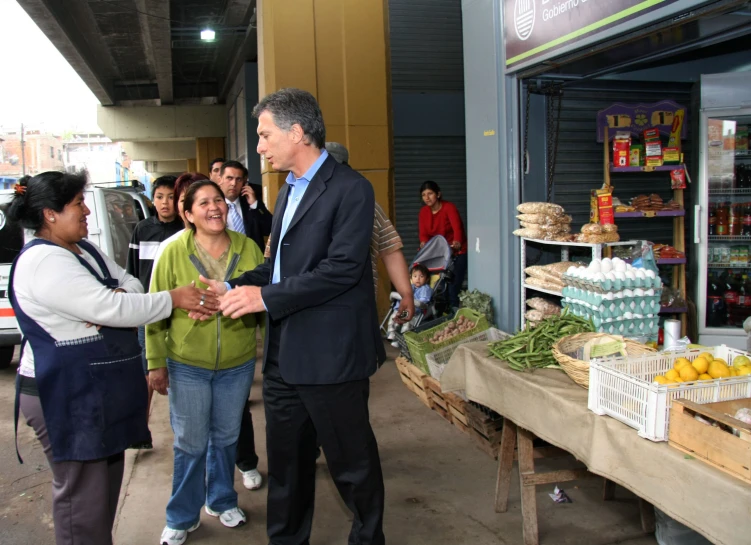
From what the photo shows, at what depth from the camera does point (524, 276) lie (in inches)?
224

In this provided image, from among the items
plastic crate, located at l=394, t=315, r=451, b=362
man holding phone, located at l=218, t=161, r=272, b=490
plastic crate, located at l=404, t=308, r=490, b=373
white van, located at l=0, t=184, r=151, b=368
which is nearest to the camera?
man holding phone, located at l=218, t=161, r=272, b=490

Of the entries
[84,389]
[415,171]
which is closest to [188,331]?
[84,389]

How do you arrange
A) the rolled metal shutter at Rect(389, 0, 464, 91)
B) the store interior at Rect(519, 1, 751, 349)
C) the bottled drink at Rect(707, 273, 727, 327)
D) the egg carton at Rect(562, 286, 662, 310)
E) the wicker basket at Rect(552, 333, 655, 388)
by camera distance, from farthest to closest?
1. the rolled metal shutter at Rect(389, 0, 464, 91)
2. the bottled drink at Rect(707, 273, 727, 327)
3. the store interior at Rect(519, 1, 751, 349)
4. the egg carton at Rect(562, 286, 662, 310)
5. the wicker basket at Rect(552, 333, 655, 388)

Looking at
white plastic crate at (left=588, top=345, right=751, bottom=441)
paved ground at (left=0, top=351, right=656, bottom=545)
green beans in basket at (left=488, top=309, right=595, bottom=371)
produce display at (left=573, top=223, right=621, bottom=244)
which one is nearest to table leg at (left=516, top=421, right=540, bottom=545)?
paved ground at (left=0, top=351, right=656, bottom=545)

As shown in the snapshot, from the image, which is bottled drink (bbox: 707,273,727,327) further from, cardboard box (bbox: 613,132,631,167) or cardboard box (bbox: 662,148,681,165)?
cardboard box (bbox: 613,132,631,167)

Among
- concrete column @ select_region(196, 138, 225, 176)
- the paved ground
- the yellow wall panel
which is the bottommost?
the paved ground

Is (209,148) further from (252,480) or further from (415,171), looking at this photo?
(252,480)

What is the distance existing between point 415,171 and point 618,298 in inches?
322

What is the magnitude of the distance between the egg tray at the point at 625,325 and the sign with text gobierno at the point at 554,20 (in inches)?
72.3

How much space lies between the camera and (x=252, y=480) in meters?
4.16

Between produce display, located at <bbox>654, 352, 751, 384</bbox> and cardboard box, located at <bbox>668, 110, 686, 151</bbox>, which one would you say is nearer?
produce display, located at <bbox>654, 352, 751, 384</bbox>

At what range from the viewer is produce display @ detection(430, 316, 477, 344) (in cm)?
558

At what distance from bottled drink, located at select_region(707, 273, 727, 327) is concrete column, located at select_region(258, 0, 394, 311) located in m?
3.91

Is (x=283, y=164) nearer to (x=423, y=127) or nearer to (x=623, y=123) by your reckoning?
(x=623, y=123)
